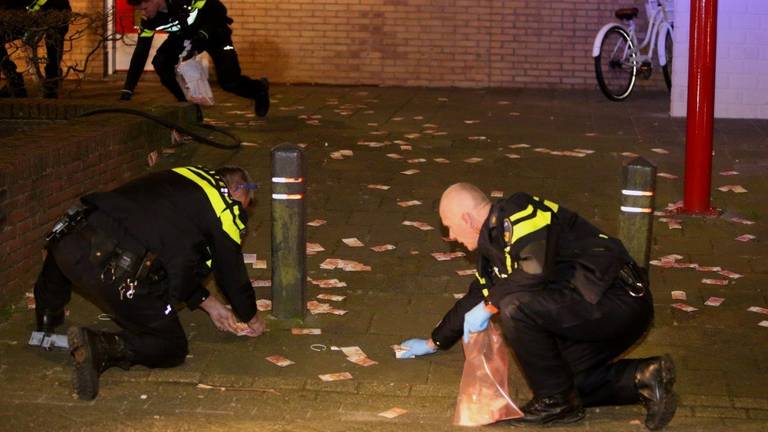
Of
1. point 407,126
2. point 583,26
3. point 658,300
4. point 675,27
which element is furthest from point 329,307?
point 583,26

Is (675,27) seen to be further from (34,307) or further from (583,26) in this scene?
(34,307)

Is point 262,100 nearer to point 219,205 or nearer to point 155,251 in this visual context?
point 219,205

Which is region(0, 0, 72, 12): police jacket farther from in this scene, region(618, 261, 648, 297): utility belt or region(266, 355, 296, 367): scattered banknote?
region(618, 261, 648, 297): utility belt

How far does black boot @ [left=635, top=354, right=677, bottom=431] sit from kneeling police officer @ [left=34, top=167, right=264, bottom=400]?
7.25 feet

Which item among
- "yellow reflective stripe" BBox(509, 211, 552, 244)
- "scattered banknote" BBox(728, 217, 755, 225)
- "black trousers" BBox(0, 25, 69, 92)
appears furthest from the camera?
"black trousers" BBox(0, 25, 69, 92)

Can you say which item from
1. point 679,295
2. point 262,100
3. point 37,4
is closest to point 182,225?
point 679,295

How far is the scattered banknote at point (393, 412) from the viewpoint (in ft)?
20.2

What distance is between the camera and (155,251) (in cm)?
651

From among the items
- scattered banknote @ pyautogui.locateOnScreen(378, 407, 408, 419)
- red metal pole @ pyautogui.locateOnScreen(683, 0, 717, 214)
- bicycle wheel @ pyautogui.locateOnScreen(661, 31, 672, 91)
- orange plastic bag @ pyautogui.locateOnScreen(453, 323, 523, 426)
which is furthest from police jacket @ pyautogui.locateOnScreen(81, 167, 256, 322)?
bicycle wheel @ pyautogui.locateOnScreen(661, 31, 672, 91)

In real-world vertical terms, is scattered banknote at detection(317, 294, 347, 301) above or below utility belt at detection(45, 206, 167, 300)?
below

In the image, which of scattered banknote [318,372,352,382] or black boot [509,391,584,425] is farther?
scattered banknote [318,372,352,382]

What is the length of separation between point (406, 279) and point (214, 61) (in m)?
5.05

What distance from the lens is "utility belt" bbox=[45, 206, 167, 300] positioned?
6.40 m

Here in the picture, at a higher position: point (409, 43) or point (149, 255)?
point (409, 43)
